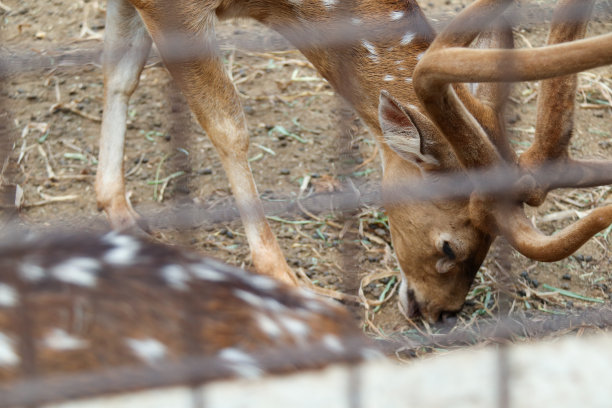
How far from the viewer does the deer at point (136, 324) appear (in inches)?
54.7

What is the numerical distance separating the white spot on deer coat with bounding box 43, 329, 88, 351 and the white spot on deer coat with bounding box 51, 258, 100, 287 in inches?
4.6

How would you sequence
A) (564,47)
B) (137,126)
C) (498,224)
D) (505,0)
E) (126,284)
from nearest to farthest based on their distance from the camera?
1. (126,284)
2. (564,47)
3. (505,0)
4. (498,224)
5. (137,126)

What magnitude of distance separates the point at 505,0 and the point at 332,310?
1081mm

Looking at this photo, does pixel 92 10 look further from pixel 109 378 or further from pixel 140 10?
pixel 109 378

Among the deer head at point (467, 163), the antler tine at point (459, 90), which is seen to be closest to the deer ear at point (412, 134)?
the deer head at point (467, 163)

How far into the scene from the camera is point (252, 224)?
10.7 feet

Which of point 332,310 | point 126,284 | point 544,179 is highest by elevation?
point 126,284

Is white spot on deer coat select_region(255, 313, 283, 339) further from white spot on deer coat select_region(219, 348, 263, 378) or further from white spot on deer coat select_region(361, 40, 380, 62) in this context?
white spot on deer coat select_region(361, 40, 380, 62)

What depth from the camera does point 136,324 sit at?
1.48 m

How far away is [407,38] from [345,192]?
0.82 metres

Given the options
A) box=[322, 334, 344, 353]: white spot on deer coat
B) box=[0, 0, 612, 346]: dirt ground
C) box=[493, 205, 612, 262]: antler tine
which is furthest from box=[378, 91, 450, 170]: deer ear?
box=[322, 334, 344, 353]: white spot on deer coat

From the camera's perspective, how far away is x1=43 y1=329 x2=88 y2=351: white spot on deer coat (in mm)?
1434

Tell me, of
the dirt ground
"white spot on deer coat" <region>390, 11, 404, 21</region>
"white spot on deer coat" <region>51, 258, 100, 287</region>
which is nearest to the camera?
"white spot on deer coat" <region>51, 258, 100, 287</region>

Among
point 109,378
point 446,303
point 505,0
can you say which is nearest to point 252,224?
point 446,303
